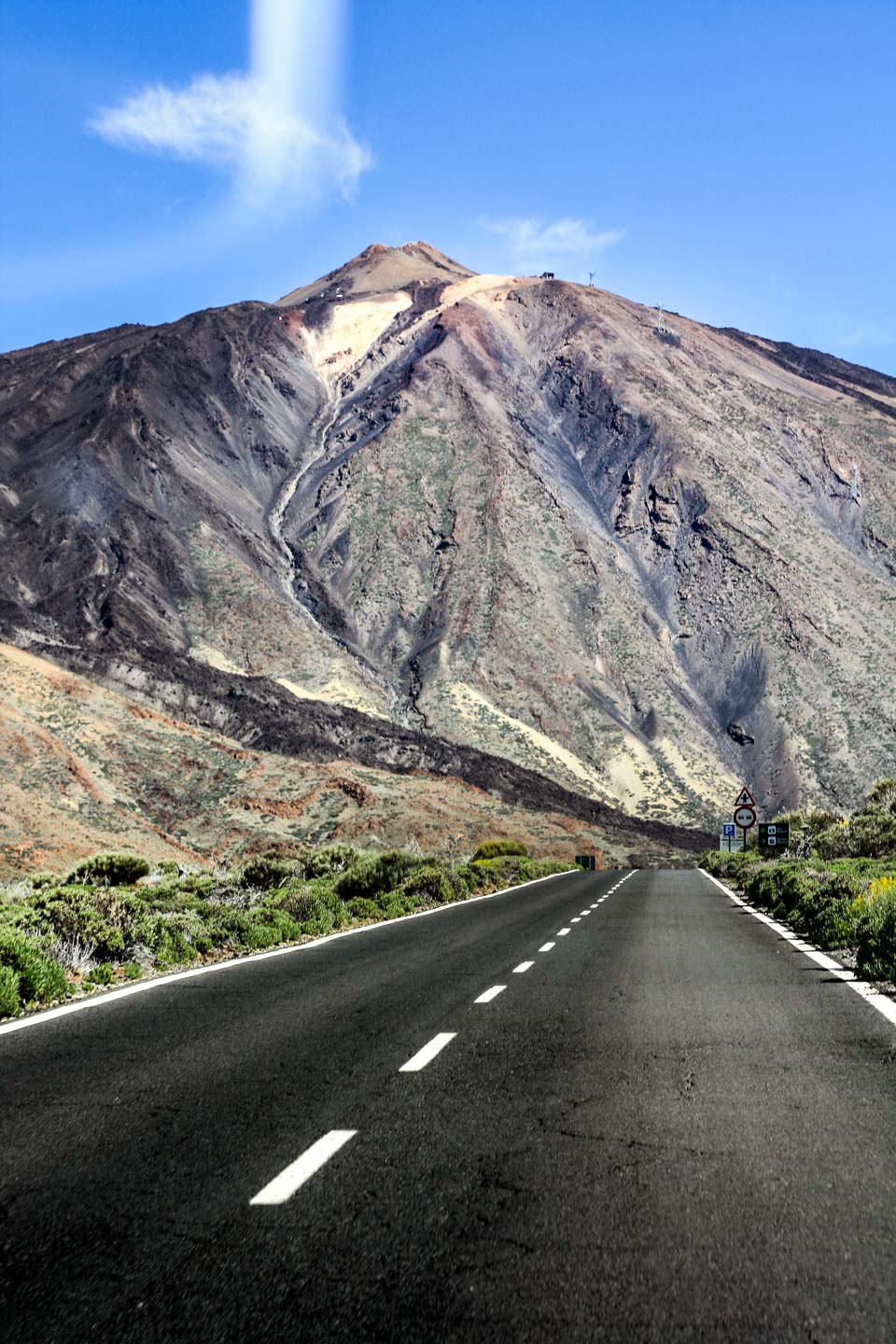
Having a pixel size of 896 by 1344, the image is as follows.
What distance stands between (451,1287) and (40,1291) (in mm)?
1315

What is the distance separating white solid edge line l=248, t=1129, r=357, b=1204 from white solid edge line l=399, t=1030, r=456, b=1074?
165 centimetres

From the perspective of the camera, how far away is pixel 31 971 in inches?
429

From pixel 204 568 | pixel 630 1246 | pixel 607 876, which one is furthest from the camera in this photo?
pixel 204 568

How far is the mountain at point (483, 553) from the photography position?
87250 mm

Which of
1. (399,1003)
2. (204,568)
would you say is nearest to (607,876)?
(399,1003)

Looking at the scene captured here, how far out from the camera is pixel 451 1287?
12.4ft

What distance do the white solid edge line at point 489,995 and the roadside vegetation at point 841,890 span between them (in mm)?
3650

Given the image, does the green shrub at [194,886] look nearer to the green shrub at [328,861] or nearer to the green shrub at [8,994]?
the green shrub at [328,861]

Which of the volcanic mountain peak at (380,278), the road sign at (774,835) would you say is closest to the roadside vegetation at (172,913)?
the road sign at (774,835)

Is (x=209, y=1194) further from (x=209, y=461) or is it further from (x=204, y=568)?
(x=209, y=461)

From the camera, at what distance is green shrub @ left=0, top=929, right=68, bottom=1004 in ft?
35.2

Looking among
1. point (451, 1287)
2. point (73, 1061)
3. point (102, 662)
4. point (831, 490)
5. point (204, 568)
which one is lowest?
point (73, 1061)

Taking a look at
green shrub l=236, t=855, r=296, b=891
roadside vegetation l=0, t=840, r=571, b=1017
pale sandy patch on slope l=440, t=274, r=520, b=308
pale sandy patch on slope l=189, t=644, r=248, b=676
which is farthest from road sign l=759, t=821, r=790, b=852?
pale sandy patch on slope l=440, t=274, r=520, b=308

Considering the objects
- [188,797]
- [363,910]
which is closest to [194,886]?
[363,910]
